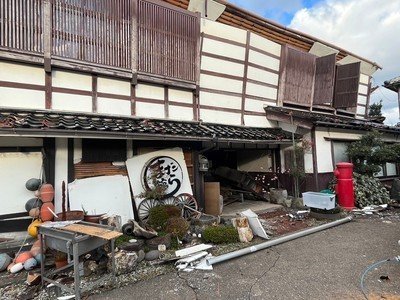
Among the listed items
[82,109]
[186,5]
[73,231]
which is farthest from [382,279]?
[186,5]

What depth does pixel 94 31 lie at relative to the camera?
6.73m

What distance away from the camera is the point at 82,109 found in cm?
660

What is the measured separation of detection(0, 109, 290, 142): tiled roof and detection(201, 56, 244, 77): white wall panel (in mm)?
2049

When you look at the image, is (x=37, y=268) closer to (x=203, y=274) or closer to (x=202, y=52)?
(x=203, y=274)

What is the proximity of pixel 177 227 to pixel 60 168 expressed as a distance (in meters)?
3.00

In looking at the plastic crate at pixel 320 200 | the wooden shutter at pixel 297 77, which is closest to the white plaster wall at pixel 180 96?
the wooden shutter at pixel 297 77

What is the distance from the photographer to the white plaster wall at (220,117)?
8797 millimetres

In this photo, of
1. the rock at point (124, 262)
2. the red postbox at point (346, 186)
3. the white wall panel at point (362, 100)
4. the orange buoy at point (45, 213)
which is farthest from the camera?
the white wall panel at point (362, 100)

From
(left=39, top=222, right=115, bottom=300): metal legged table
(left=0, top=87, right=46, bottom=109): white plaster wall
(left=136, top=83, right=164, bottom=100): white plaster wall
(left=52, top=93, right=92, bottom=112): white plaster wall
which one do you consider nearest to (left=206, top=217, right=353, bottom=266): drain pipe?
(left=39, top=222, right=115, bottom=300): metal legged table

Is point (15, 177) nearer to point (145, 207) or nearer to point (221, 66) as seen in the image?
point (145, 207)

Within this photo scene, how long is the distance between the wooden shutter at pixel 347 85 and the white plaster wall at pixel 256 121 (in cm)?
454

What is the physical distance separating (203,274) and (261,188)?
6846 mm

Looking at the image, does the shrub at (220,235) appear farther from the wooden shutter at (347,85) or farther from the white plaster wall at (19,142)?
the wooden shutter at (347,85)

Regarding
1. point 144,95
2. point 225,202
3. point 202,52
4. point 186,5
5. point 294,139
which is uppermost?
point 186,5
